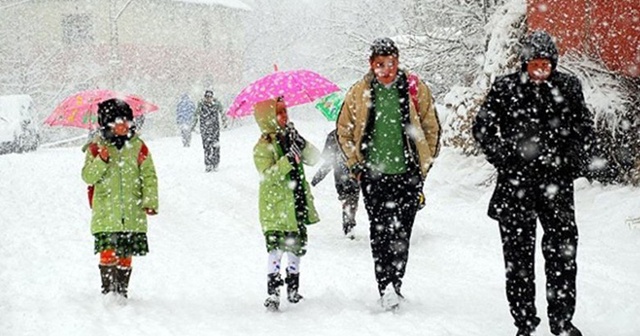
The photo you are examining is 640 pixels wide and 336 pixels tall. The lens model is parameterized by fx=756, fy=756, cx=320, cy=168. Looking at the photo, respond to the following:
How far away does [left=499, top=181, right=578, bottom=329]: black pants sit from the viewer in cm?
450

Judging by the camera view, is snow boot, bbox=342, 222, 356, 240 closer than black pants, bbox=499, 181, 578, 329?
No

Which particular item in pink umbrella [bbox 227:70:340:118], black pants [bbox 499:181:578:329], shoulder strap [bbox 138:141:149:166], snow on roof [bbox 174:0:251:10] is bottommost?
black pants [bbox 499:181:578:329]

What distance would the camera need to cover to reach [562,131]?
14.6ft

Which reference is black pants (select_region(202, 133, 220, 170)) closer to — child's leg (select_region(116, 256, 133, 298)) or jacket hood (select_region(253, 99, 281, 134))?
child's leg (select_region(116, 256, 133, 298))

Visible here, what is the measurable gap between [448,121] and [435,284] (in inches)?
285

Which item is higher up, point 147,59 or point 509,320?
point 147,59

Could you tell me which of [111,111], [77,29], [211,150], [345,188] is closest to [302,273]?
[345,188]

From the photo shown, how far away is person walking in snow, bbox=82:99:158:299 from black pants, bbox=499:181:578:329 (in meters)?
3.04

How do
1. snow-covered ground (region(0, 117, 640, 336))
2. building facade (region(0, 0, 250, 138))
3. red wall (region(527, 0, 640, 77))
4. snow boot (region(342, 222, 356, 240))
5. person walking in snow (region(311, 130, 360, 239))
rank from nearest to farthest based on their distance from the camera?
1. snow-covered ground (region(0, 117, 640, 336))
2. person walking in snow (region(311, 130, 360, 239))
3. snow boot (region(342, 222, 356, 240))
4. red wall (region(527, 0, 640, 77))
5. building facade (region(0, 0, 250, 138))

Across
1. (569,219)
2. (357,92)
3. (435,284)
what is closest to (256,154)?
(357,92)

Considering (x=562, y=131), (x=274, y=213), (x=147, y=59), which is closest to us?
(x=562, y=131)

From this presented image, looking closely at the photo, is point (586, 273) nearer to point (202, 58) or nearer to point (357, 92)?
point (357, 92)

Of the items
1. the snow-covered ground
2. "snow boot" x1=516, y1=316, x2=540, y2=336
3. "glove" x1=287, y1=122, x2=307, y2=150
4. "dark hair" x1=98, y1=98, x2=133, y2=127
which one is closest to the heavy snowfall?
the snow-covered ground

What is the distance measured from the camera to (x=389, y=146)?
18.2ft
